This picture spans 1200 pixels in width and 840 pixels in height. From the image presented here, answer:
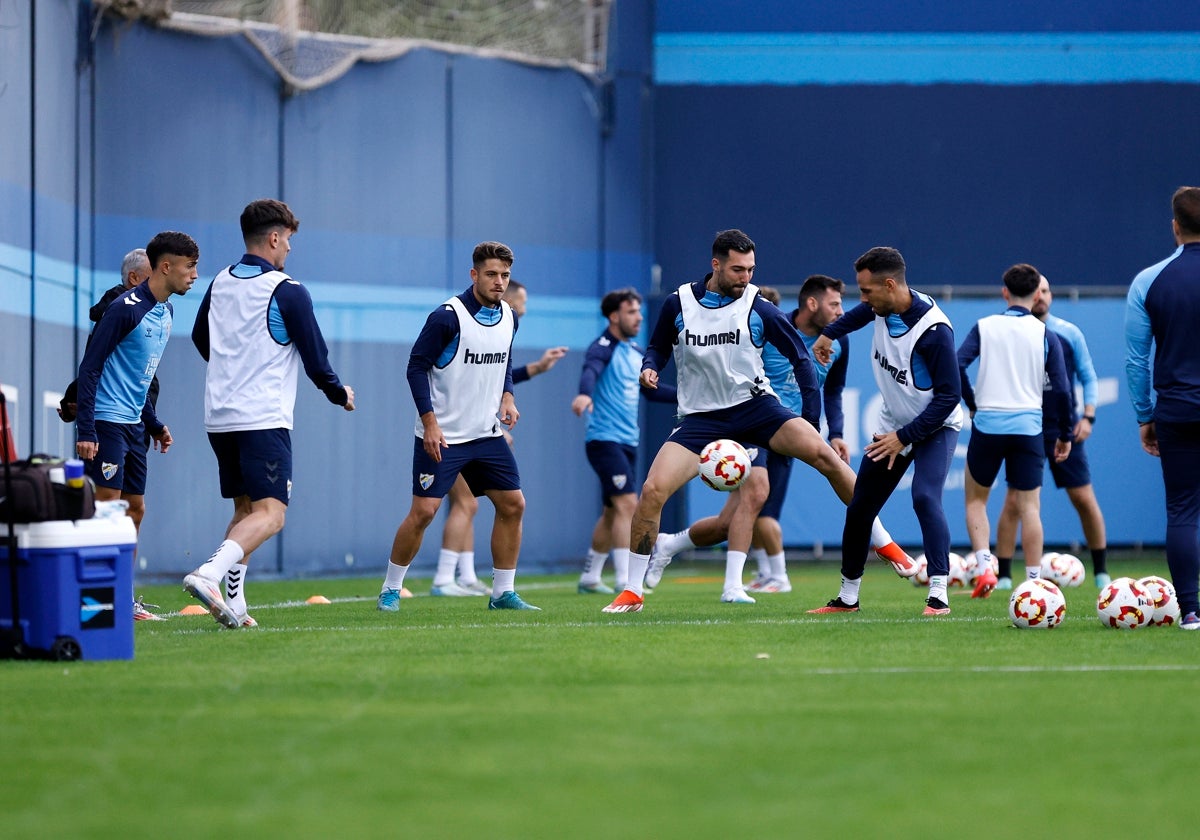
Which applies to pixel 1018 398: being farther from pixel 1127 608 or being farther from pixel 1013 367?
pixel 1127 608

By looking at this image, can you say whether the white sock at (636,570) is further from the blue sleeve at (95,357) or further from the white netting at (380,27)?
the white netting at (380,27)

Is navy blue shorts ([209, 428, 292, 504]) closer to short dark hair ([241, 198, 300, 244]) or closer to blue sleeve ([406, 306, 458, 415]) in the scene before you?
short dark hair ([241, 198, 300, 244])

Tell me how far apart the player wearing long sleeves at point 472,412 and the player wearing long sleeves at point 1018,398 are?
383cm

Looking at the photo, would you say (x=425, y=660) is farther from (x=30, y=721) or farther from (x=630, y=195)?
(x=630, y=195)

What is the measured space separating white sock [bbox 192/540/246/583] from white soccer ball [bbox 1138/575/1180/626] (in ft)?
15.9

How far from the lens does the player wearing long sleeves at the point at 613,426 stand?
14.6 m

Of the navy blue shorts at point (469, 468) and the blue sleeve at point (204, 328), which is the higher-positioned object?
the blue sleeve at point (204, 328)

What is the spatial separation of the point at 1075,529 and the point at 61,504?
47.1 ft

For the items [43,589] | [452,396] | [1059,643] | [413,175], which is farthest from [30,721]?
[413,175]

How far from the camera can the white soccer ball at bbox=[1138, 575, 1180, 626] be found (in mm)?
9172

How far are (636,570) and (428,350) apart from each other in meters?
2.01

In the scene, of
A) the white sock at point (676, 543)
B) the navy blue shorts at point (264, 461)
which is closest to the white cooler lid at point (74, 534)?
the navy blue shorts at point (264, 461)

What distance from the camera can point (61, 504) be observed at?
7.56m

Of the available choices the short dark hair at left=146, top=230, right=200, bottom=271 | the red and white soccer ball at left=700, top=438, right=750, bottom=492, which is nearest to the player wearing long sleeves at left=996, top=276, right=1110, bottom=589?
the red and white soccer ball at left=700, top=438, right=750, bottom=492
